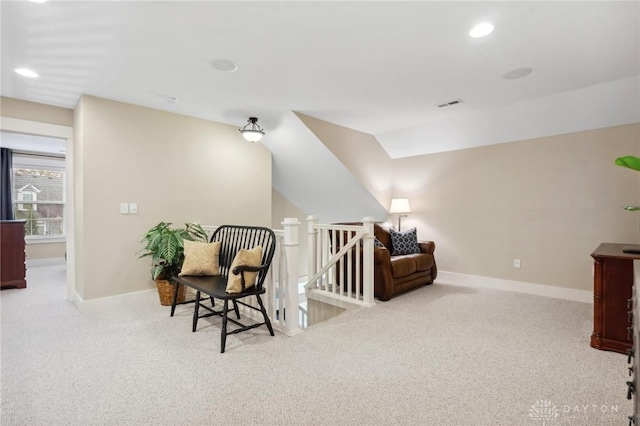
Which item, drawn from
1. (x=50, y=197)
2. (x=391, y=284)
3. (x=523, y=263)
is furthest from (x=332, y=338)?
(x=50, y=197)

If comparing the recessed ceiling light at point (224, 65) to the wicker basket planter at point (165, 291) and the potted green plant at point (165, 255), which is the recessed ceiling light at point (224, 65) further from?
the wicker basket planter at point (165, 291)

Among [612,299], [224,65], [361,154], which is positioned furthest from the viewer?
[361,154]

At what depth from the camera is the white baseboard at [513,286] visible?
3760 millimetres

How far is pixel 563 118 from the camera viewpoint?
3.68 m

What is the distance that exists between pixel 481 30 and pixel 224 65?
6.59 ft

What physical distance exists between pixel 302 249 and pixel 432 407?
4.67 m

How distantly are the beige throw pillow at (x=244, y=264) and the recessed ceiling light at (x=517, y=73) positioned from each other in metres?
2.75

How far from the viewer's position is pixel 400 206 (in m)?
5.08

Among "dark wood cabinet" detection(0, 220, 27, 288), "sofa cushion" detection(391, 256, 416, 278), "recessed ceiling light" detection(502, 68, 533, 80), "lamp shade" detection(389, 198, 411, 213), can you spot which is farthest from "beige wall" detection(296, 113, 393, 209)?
"dark wood cabinet" detection(0, 220, 27, 288)

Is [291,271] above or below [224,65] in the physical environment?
below

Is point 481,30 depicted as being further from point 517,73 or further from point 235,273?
point 235,273

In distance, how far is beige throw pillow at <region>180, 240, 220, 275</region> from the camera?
10.0 ft

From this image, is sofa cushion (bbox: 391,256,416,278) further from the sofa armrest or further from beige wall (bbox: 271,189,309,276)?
beige wall (bbox: 271,189,309,276)

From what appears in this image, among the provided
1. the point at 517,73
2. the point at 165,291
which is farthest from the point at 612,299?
the point at 165,291
